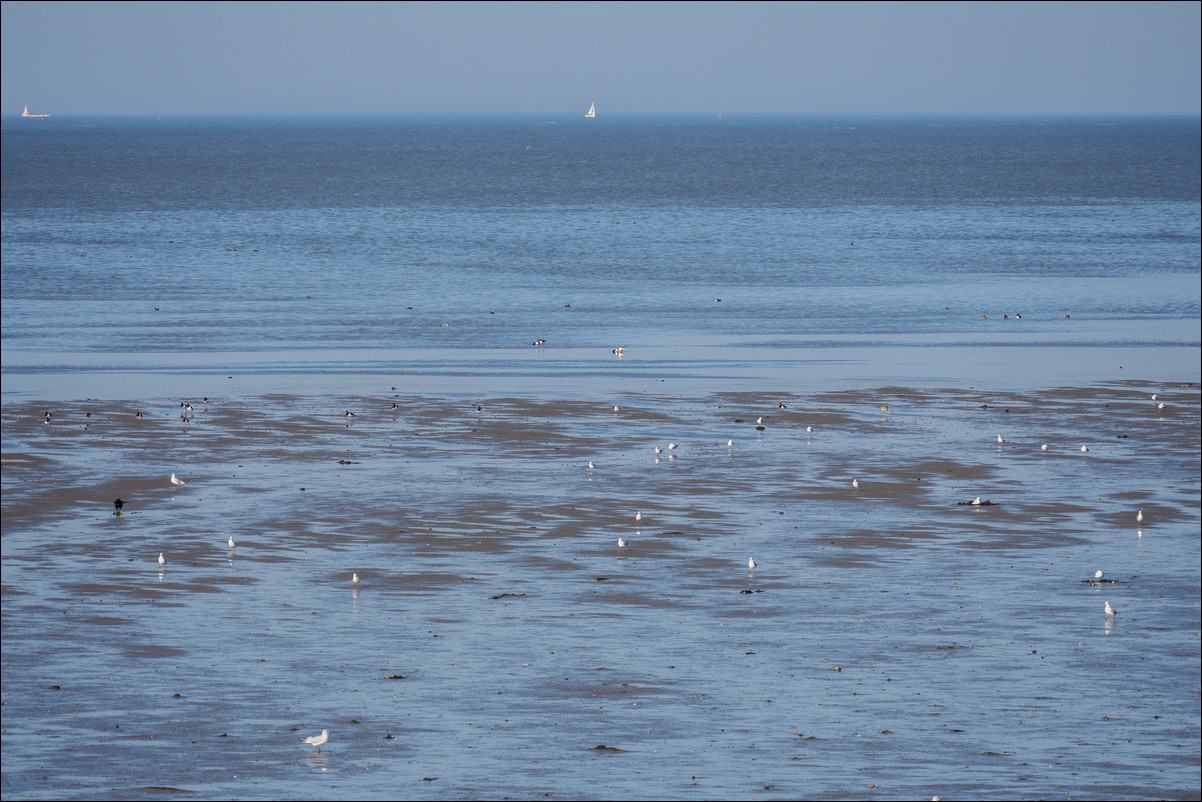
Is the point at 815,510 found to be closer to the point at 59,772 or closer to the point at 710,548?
the point at 710,548

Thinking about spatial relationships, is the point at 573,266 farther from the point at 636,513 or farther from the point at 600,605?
the point at 600,605

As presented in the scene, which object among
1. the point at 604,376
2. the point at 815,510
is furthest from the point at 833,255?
the point at 815,510

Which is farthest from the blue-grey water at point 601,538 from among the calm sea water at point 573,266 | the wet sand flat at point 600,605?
the calm sea water at point 573,266

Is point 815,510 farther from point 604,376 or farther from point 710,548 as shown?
point 604,376

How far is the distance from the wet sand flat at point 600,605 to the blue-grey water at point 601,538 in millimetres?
66

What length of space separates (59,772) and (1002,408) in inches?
835

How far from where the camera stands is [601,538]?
20125mm

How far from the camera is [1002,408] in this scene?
2883cm

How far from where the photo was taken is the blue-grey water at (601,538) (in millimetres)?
13133

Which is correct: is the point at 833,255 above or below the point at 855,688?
above

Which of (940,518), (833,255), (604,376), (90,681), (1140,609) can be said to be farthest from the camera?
(833,255)

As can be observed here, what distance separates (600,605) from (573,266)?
41230 millimetres

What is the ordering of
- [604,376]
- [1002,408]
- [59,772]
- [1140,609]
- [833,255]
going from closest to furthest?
[59,772] < [1140,609] < [1002,408] < [604,376] < [833,255]

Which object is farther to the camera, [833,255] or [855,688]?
[833,255]
